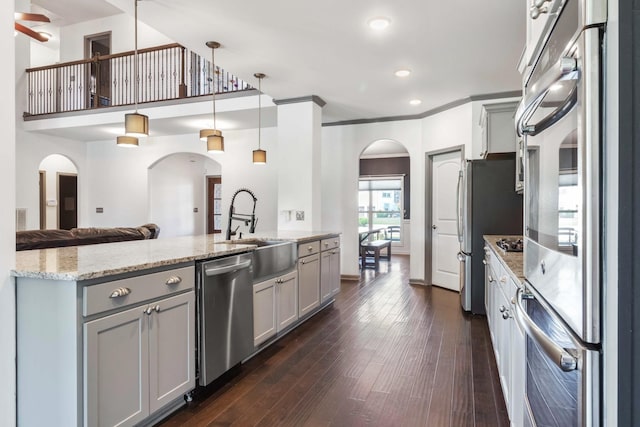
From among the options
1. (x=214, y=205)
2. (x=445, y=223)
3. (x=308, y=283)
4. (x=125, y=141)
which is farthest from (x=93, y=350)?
(x=214, y=205)

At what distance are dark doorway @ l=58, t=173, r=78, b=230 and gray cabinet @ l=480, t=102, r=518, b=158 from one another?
32.4ft

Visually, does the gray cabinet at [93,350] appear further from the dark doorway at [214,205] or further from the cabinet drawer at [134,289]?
the dark doorway at [214,205]

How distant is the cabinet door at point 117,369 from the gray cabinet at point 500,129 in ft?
11.5

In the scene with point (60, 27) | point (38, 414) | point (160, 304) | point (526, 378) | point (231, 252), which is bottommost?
point (38, 414)

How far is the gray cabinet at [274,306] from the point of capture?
292cm

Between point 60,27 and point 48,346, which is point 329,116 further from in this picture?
point 60,27

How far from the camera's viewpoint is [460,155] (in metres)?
5.23

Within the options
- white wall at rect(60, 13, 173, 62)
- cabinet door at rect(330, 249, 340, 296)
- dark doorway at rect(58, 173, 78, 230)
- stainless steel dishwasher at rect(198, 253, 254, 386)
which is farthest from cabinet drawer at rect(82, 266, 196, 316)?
dark doorway at rect(58, 173, 78, 230)

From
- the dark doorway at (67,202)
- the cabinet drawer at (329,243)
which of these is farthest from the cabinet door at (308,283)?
the dark doorway at (67,202)

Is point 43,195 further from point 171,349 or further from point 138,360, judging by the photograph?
point 138,360

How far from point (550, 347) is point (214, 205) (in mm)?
9871

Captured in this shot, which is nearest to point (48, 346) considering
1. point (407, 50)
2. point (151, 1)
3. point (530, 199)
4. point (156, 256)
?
point (156, 256)

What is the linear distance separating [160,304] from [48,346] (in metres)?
0.49

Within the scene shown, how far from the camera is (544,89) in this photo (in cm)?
96
